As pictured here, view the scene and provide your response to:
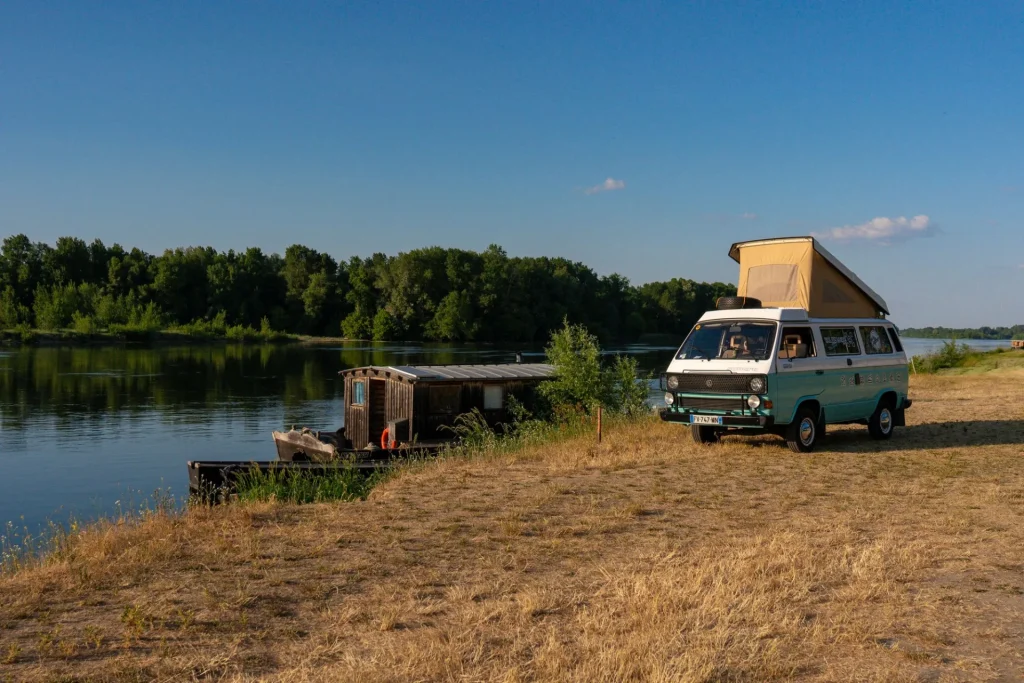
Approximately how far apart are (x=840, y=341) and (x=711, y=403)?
Answer: 306 cm

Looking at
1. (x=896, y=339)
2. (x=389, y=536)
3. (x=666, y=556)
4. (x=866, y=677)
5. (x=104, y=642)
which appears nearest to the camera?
(x=866, y=677)

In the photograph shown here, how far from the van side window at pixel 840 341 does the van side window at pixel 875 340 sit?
35 cm

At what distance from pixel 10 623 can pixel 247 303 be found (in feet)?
430

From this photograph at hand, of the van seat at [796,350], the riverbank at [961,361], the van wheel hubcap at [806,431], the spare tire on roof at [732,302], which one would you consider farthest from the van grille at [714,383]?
the riverbank at [961,361]

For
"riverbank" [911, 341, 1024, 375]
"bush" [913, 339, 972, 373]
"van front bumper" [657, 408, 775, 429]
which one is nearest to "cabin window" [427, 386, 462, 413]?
"van front bumper" [657, 408, 775, 429]

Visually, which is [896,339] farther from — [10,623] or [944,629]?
[10,623]

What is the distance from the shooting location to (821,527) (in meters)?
8.98

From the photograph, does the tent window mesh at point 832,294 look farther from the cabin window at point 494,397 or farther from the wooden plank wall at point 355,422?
the wooden plank wall at point 355,422

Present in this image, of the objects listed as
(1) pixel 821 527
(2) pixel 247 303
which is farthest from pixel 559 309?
(1) pixel 821 527

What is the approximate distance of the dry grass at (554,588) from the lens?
5.23m

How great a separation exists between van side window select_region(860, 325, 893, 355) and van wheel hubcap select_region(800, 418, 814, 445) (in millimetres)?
2358

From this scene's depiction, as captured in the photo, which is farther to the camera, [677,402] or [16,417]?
[16,417]

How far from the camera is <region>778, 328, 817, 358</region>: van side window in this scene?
1448 cm

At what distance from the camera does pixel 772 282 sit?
52.4 feet
